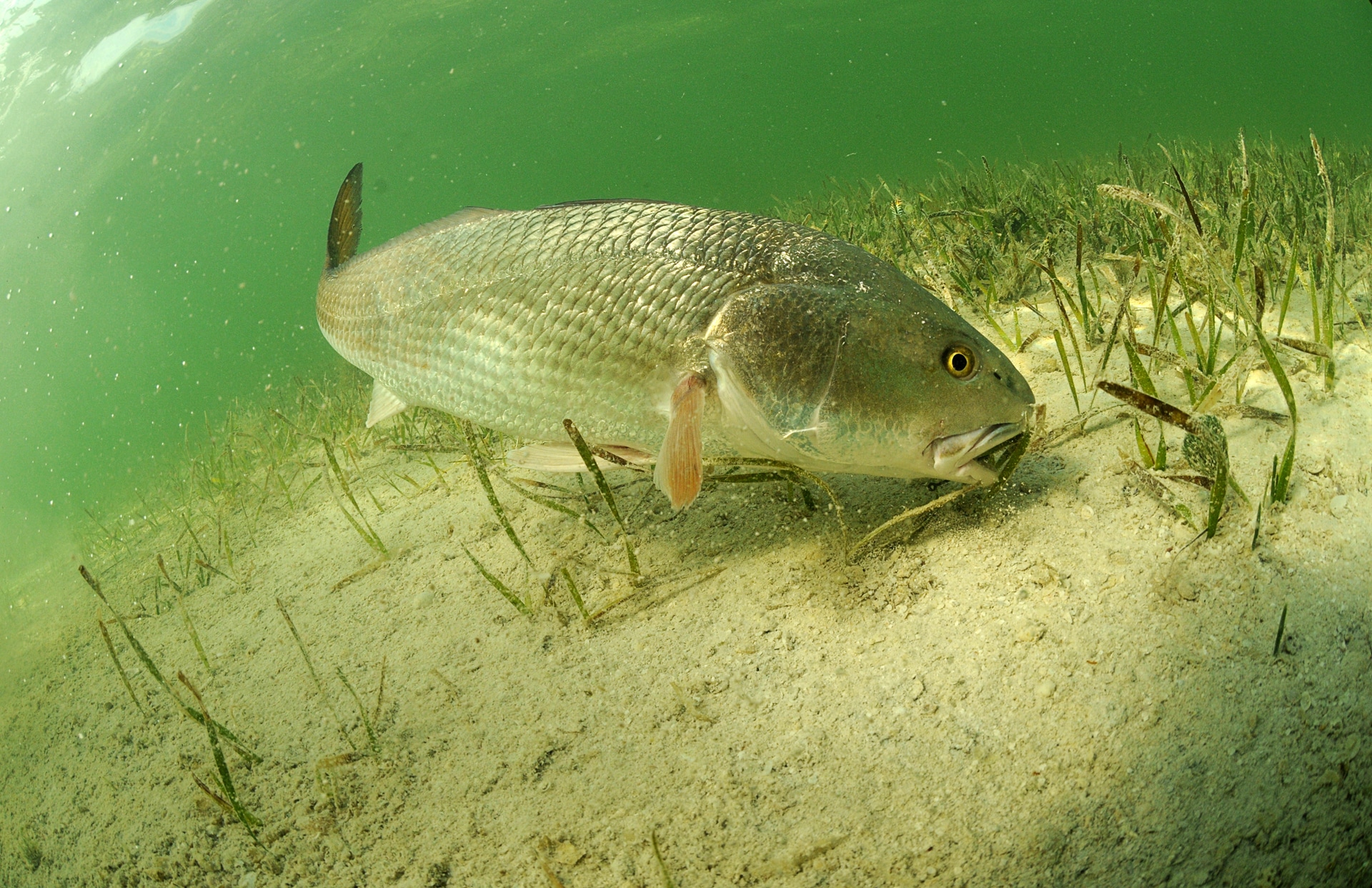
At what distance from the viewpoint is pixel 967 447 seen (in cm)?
183

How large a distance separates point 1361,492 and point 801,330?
153 cm

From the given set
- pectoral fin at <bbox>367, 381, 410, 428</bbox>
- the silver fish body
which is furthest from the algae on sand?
pectoral fin at <bbox>367, 381, 410, 428</bbox>

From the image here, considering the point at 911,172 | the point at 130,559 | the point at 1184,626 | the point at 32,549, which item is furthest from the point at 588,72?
the point at 1184,626

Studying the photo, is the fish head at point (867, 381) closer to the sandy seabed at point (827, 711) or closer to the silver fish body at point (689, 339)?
the silver fish body at point (689, 339)

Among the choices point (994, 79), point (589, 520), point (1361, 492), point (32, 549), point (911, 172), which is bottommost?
point (994, 79)

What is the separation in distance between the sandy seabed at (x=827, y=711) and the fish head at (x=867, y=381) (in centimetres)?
39

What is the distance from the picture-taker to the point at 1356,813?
122cm

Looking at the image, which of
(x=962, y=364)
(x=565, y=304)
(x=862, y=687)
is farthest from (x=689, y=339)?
(x=862, y=687)

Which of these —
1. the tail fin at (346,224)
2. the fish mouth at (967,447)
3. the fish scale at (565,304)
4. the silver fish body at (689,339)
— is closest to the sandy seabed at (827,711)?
the fish mouth at (967,447)

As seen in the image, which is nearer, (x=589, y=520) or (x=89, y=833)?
(x=89, y=833)

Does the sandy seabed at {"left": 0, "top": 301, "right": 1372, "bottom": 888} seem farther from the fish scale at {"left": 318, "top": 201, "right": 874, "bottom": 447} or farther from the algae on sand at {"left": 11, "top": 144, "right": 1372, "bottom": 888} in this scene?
the fish scale at {"left": 318, "top": 201, "right": 874, "bottom": 447}

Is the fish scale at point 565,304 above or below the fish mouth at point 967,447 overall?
above

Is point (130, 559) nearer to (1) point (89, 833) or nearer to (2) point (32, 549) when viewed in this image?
(1) point (89, 833)

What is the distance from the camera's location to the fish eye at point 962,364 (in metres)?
1.87
